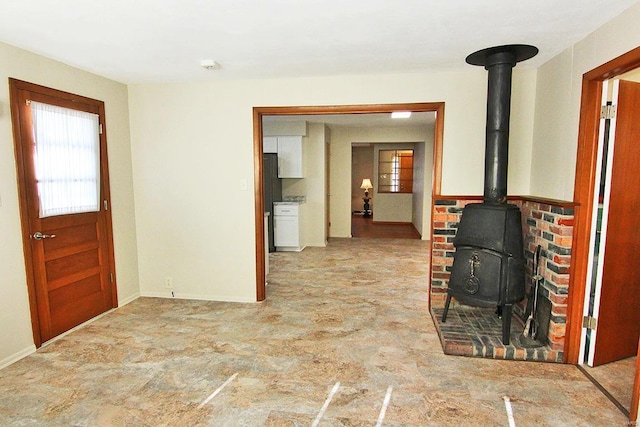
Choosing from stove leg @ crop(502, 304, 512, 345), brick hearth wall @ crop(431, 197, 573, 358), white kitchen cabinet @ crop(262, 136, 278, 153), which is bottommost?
stove leg @ crop(502, 304, 512, 345)

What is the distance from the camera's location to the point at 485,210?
2.72 m

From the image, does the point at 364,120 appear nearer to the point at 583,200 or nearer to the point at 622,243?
the point at 583,200

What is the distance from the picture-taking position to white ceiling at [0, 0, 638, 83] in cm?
195

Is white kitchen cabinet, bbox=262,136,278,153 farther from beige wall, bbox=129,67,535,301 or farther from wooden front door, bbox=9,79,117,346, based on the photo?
wooden front door, bbox=9,79,117,346

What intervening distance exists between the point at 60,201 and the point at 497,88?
3.58 m

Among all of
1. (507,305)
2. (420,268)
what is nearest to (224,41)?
(507,305)

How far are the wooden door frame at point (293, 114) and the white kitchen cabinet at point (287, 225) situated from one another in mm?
2370

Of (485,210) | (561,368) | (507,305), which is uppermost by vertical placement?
(485,210)

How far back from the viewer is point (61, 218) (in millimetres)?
2936

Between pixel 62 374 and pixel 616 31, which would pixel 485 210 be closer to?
pixel 616 31

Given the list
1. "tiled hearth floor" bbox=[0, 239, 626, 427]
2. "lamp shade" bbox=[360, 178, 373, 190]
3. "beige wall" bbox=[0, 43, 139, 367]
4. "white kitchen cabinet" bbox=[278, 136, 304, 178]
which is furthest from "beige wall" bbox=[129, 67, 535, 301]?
"lamp shade" bbox=[360, 178, 373, 190]

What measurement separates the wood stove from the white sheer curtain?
3.24 meters

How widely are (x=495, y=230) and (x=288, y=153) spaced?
427 cm

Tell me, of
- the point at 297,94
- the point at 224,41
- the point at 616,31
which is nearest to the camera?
the point at 616,31
